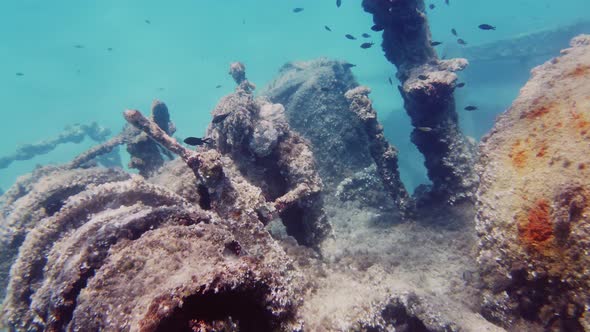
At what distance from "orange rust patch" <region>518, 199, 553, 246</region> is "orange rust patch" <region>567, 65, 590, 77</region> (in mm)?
2082

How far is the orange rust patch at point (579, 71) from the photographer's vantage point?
434cm

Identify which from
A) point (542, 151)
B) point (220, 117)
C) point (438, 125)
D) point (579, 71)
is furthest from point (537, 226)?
point (220, 117)

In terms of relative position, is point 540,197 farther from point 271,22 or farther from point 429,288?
point 271,22

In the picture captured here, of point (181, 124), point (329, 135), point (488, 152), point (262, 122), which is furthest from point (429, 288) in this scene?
point (181, 124)

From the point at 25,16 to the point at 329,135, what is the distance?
131533 millimetres

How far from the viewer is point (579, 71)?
442cm

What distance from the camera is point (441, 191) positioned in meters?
8.76

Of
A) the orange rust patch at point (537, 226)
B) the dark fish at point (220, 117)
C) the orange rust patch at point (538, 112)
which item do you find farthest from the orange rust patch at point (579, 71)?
the dark fish at point (220, 117)

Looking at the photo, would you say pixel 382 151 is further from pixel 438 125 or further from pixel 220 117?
pixel 220 117

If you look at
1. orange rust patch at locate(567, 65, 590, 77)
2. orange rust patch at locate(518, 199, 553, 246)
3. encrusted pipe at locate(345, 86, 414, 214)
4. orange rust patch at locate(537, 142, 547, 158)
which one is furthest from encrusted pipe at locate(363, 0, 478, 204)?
orange rust patch at locate(518, 199, 553, 246)

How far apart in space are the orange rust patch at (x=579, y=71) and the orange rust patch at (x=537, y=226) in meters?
2.08

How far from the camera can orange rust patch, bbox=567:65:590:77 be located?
171 inches

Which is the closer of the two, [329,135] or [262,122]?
[262,122]

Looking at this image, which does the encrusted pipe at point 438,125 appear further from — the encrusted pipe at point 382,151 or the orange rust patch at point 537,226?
the orange rust patch at point 537,226
